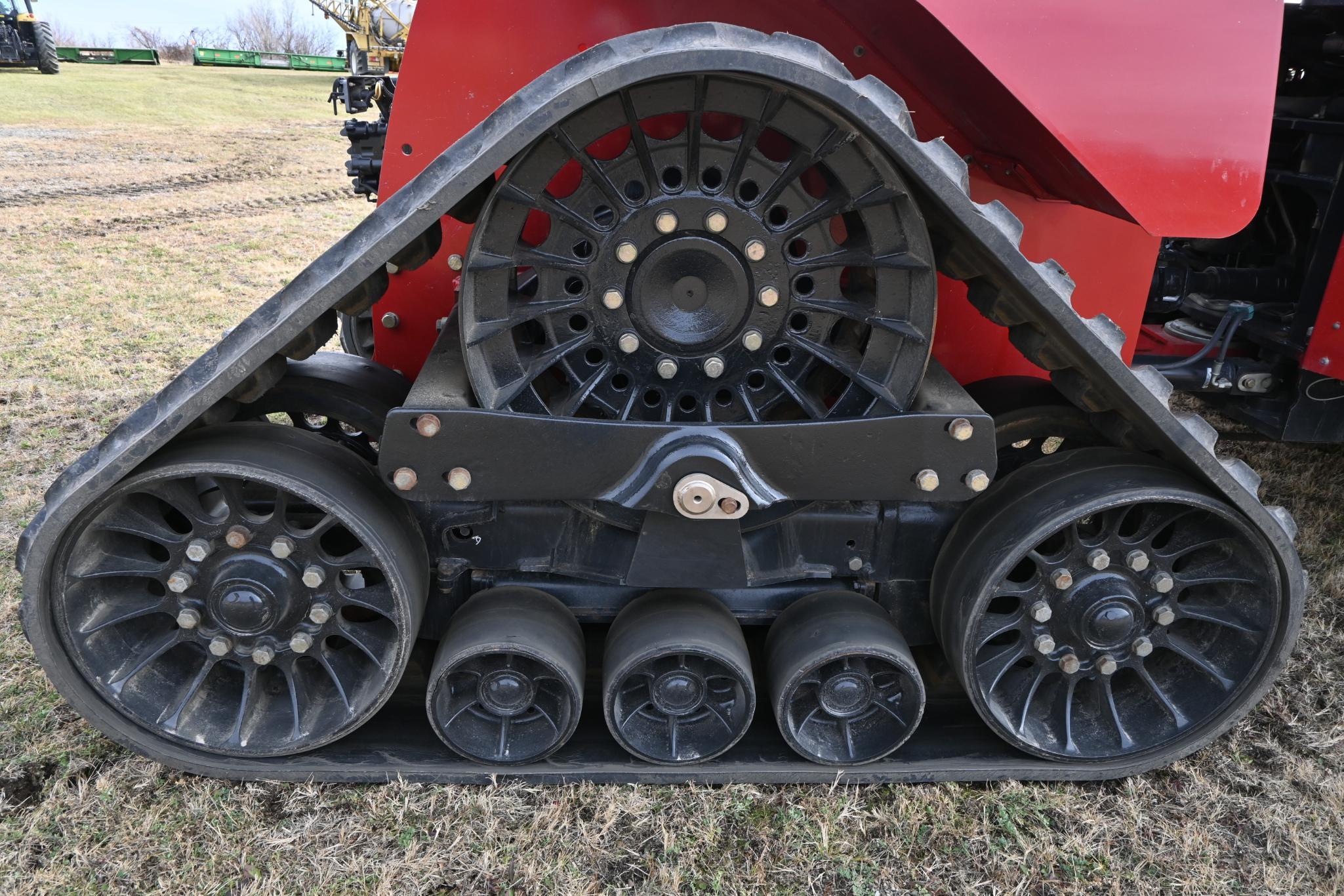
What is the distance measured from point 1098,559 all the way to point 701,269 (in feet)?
3.79

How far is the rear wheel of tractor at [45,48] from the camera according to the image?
22.2 metres

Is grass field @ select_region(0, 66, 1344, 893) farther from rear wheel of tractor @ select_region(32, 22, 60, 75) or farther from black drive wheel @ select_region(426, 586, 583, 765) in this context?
rear wheel of tractor @ select_region(32, 22, 60, 75)

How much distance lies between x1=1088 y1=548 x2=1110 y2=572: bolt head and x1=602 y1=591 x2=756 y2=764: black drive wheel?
85cm

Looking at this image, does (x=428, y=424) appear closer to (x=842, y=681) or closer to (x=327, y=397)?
(x=327, y=397)

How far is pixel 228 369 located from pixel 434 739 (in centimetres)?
108

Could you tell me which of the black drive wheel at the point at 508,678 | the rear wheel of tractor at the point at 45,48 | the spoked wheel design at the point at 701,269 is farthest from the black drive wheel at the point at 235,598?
the rear wheel of tractor at the point at 45,48

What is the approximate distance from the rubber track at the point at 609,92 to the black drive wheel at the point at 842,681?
0.73 metres

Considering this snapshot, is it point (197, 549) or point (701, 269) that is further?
point (197, 549)

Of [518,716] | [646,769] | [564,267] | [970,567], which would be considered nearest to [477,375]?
[564,267]

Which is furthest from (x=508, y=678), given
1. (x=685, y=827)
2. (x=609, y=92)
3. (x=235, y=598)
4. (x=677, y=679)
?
(x=609, y=92)

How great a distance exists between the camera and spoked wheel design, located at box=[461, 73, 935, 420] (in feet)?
6.19

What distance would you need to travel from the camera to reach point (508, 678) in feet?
7.44

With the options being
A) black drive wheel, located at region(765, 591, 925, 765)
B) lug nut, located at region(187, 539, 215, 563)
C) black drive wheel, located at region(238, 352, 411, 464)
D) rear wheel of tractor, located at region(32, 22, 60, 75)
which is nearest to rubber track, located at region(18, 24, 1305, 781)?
lug nut, located at region(187, 539, 215, 563)

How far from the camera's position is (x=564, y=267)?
1990 millimetres
